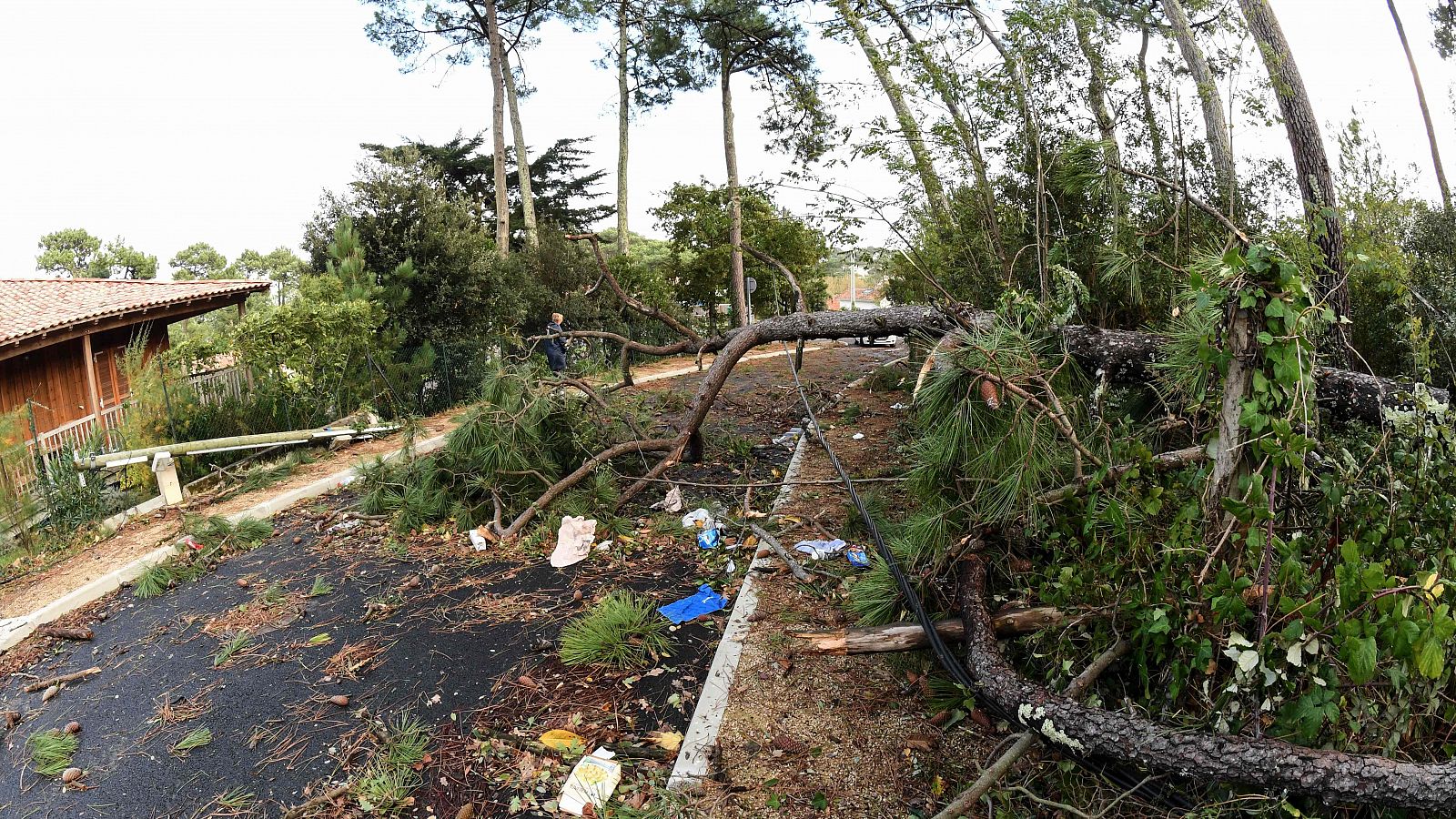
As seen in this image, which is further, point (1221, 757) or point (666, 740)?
point (666, 740)

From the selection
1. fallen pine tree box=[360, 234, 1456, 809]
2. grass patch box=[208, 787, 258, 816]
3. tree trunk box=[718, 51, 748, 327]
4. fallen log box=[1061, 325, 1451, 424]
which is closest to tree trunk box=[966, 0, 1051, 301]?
fallen log box=[1061, 325, 1451, 424]

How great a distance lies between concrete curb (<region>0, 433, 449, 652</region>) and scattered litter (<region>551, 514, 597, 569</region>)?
2680 mm

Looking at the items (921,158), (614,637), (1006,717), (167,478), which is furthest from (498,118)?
(1006,717)

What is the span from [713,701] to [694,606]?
3.22 feet

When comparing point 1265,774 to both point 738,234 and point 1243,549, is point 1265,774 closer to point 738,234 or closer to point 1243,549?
point 1243,549

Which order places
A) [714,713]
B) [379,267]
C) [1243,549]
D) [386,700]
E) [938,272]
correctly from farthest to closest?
[379,267], [938,272], [386,700], [714,713], [1243,549]

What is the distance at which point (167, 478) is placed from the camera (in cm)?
738

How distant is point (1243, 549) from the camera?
2.42 meters

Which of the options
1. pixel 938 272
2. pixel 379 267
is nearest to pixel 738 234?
pixel 379 267

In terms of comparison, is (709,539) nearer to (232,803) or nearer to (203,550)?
(232,803)

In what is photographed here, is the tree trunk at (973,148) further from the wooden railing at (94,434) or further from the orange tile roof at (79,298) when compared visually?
the orange tile roof at (79,298)

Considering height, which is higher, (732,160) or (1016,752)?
(732,160)

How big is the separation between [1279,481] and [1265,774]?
91 cm

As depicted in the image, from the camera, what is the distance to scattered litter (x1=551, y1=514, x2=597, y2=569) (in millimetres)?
5207
